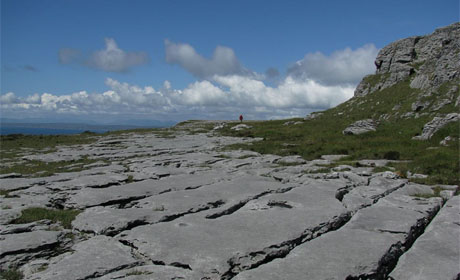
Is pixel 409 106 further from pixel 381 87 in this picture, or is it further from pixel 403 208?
pixel 403 208

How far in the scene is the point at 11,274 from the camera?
20.0ft

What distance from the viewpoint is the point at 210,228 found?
8125 mm

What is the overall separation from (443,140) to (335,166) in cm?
920

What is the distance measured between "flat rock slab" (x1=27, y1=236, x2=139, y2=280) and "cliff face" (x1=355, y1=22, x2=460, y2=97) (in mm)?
37125

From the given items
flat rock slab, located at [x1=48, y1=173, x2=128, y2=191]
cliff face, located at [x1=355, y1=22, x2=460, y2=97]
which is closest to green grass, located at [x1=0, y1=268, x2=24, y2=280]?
flat rock slab, located at [x1=48, y1=173, x2=128, y2=191]

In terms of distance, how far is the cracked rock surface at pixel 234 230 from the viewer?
20.4 ft

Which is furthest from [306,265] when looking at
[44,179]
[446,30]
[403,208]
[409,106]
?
[446,30]

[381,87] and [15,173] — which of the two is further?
[381,87]

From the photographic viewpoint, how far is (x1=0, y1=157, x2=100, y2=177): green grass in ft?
57.5

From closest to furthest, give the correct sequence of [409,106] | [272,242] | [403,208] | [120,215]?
[272,242]
[120,215]
[403,208]
[409,106]

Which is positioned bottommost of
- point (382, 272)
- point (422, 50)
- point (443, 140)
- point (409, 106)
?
point (382, 272)

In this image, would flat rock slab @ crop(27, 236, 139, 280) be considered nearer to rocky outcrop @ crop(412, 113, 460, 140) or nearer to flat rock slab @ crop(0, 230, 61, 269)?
flat rock slab @ crop(0, 230, 61, 269)

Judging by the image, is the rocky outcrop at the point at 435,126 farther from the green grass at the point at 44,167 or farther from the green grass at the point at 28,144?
the green grass at the point at 28,144

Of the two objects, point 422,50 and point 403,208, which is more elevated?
point 422,50
